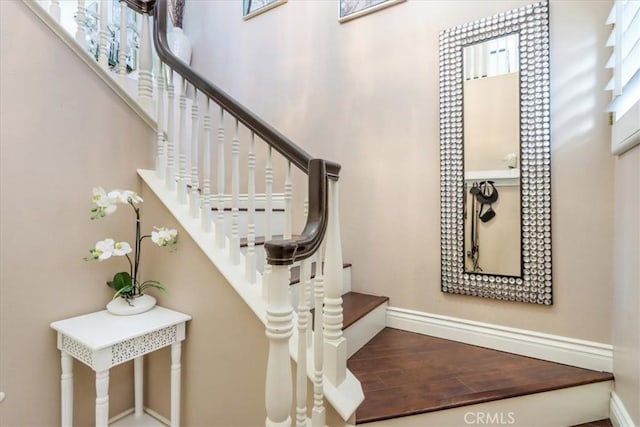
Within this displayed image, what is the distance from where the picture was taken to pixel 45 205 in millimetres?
1582

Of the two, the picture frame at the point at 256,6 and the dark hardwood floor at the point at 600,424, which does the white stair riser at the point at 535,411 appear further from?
the picture frame at the point at 256,6

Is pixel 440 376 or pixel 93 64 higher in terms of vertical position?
pixel 93 64

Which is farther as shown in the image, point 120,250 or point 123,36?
point 123,36

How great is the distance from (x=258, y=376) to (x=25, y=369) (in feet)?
3.67

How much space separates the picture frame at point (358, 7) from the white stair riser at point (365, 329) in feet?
6.78

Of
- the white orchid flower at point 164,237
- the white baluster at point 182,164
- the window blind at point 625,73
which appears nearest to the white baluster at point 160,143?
the white baluster at point 182,164

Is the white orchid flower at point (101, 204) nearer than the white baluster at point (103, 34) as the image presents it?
Yes

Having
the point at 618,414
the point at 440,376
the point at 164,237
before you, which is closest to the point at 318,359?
the point at 440,376

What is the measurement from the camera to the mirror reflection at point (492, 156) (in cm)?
184

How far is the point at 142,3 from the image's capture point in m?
1.86

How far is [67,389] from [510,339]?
2.33m

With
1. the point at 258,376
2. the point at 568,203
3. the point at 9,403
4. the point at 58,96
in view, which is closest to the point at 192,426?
the point at 258,376

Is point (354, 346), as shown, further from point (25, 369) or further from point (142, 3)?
point (142, 3)
